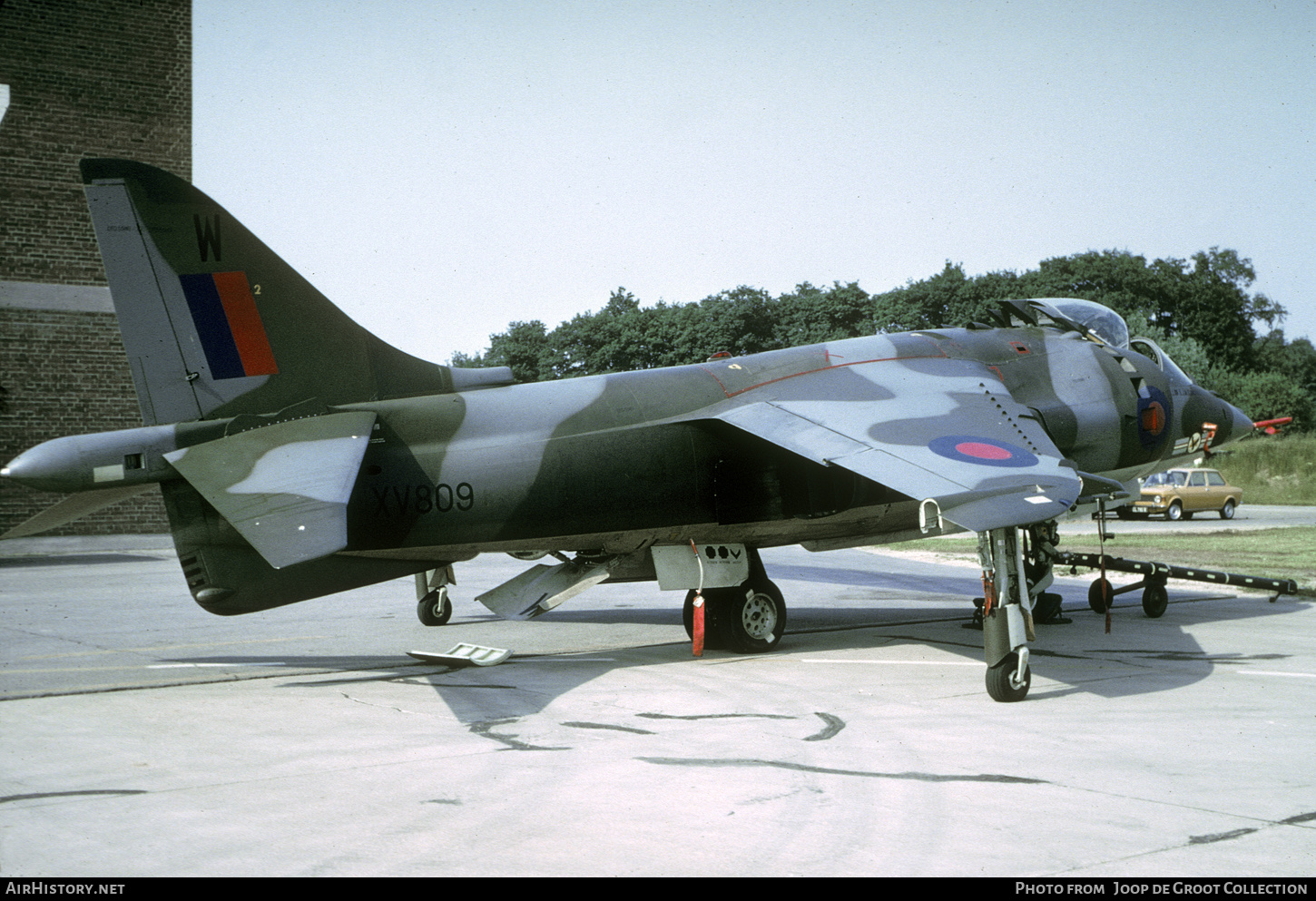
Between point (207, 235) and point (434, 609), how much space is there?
254 inches

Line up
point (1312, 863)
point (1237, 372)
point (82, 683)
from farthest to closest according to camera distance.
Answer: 1. point (1237, 372)
2. point (82, 683)
3. point (1312, 863)

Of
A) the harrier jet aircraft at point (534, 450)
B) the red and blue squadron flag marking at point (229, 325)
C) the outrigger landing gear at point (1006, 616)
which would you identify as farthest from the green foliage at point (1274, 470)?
the red and blue squadron flag marking at point (229, 325)

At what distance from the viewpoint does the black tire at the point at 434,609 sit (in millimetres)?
14914

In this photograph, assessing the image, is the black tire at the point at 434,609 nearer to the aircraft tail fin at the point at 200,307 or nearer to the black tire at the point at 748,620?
the black tire at the point at 748,620

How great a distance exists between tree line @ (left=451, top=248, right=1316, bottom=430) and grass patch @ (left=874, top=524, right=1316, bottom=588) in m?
37.9

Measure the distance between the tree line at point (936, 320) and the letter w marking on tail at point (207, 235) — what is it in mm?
59628

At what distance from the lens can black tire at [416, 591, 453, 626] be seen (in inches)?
587

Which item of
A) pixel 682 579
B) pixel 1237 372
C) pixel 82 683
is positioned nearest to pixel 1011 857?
pixel 682 579

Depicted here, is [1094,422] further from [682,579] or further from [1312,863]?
[1312,863]

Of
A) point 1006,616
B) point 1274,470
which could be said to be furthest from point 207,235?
point 1274,470

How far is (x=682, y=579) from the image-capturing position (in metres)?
11.9

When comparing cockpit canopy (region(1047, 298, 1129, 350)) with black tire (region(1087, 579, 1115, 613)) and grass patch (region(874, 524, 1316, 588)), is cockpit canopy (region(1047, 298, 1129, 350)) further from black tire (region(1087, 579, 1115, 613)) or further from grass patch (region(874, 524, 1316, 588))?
grass patch (region(874, 524, 1316, 588))

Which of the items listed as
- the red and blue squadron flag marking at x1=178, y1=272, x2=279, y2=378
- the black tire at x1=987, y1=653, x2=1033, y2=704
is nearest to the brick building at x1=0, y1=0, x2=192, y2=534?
the red and blue squadron flag marking at x1=178, y1=272, x2=279, y2=378

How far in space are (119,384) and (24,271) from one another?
404cm
